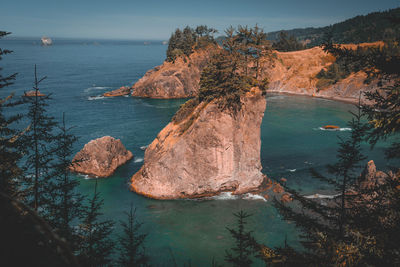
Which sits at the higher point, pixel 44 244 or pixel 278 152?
pixel 44 244

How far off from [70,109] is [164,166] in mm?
49445

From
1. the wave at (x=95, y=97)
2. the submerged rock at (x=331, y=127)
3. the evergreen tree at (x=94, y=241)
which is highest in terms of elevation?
the wave at (x=95, y=97)

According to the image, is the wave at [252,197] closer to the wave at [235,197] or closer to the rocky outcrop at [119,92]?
the wave at [235,197]

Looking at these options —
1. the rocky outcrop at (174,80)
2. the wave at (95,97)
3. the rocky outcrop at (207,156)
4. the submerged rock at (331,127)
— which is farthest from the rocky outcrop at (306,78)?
the rocky outcrop at (207,156)

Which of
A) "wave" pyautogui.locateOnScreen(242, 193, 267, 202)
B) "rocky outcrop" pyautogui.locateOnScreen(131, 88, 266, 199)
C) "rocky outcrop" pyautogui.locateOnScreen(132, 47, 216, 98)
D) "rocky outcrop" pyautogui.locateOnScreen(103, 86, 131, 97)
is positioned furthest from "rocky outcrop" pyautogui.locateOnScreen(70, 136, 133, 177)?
"rocky outcrop" pyautogui.locateOnScreen(132, 47, 216, 98)

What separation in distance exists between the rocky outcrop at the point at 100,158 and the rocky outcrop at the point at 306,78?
246 ft

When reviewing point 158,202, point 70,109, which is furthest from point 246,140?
point 70,109

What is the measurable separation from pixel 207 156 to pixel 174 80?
2656 inches

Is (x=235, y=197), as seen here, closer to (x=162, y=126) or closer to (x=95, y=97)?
(x=162, y=126)

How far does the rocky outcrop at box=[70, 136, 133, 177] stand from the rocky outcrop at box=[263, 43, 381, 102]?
2949 inches

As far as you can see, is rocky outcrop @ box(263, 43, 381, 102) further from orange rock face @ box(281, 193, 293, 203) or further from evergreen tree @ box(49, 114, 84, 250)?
evergreen tree @ box(49, 114, 84, 250)

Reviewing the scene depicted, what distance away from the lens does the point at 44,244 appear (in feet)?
11.1

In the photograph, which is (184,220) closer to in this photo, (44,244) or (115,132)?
(44,244)

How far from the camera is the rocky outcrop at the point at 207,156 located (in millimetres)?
32344
